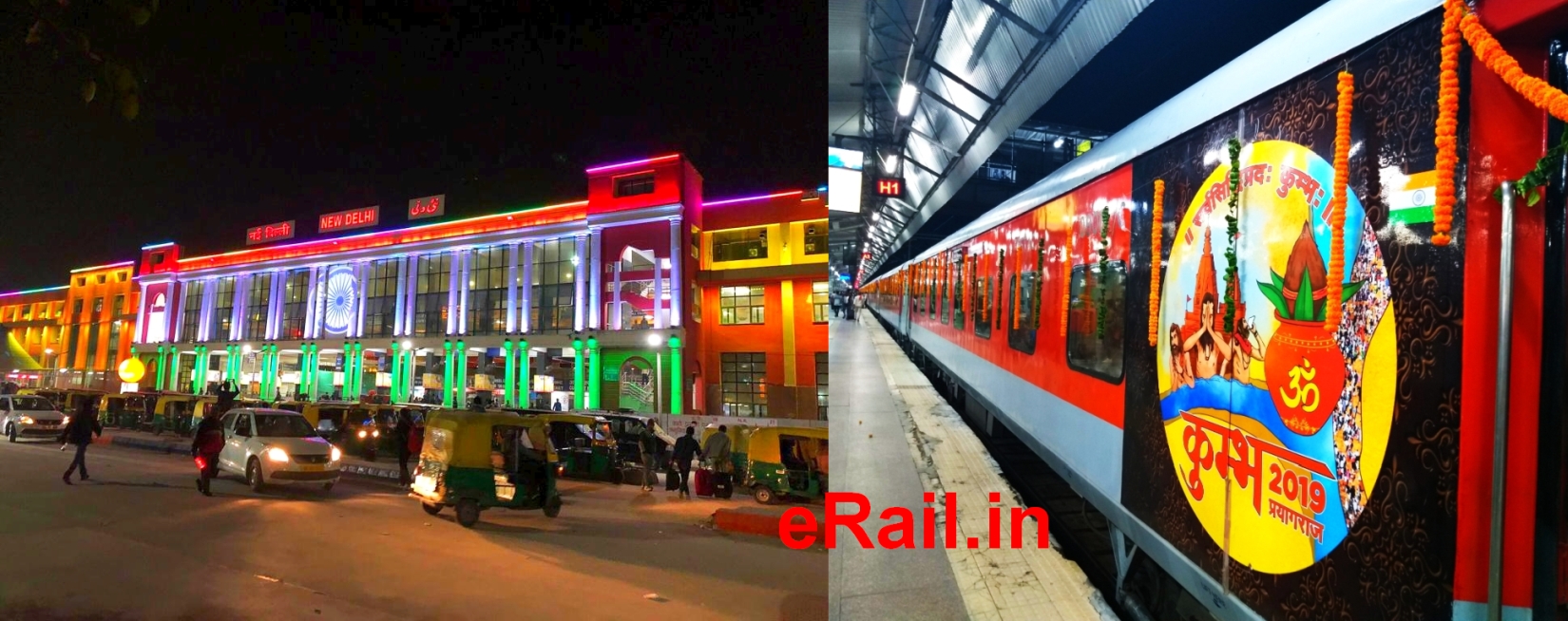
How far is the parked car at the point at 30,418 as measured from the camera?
99.8 inches

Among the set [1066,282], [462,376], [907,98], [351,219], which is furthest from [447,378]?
[907,98]

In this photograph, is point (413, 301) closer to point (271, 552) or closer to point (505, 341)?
point (505, 341)

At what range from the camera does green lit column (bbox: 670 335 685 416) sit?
1.97 metres

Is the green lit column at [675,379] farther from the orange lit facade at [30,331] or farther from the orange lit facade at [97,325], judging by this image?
the orange lit facade at [30,331]

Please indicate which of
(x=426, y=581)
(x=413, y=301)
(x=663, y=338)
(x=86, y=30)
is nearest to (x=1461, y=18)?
(x=663, y=338)

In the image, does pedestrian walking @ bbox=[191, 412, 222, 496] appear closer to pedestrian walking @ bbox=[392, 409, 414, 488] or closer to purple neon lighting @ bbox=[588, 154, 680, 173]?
pedestrian walking @ bbox=[392, 409, 414, 488]

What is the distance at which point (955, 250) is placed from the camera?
7180 millimetres

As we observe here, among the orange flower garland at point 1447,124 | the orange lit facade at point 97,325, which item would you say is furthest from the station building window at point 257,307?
the orange flower garland at point 1447,124

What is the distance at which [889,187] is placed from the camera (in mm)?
4309

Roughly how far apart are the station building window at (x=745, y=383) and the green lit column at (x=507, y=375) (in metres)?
0.62

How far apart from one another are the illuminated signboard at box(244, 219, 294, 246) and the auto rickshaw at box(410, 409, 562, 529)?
0.83 m

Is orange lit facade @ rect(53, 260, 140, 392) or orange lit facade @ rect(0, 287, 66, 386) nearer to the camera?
orange lit facade @ rect(53, 260, 140, 392)

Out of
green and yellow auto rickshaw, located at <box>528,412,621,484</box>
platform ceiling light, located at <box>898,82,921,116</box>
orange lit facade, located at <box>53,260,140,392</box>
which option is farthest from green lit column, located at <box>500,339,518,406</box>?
platform ceiling light, located at <box>898,82,921,116</box>

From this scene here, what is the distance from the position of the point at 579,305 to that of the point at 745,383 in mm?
530
